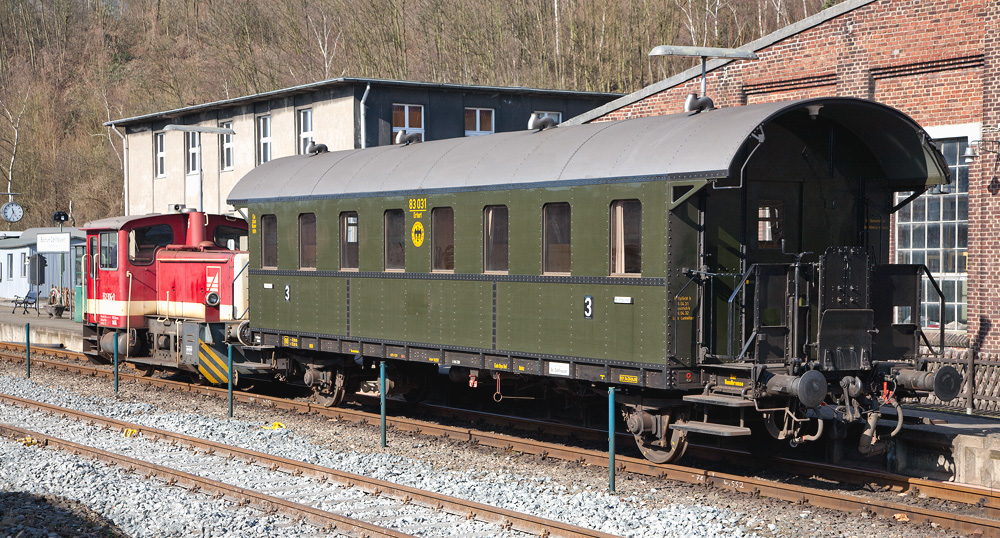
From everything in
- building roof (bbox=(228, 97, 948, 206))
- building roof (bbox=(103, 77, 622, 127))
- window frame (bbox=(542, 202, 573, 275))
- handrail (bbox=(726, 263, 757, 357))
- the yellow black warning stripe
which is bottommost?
the yellow black warning stripe

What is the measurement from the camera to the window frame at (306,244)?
15.1 metres

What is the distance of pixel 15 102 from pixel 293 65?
31.9 metres

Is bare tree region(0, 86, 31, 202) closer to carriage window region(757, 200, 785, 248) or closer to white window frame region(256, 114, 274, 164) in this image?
white window frame region(256, 114, 274, 164)

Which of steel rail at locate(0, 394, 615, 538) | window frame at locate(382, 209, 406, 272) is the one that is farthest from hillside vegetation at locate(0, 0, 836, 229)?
steel rail at locate(0, 394, 615, 538)

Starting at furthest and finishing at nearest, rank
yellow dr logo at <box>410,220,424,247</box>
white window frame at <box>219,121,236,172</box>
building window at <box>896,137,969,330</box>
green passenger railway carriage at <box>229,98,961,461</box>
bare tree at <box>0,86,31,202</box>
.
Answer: bare tree at <box>0,86,31,202</box> → white window frame at <box>219,121,236,172</box> → building window at <box>896,137,969,330</box> → yellow dr logo at <box>410,220,424,247</box> → green passenger railway carriage at <box>229,98,961,461</box>

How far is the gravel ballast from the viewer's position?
355 inches

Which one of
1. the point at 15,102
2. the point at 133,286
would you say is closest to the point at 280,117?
the point at 133,286

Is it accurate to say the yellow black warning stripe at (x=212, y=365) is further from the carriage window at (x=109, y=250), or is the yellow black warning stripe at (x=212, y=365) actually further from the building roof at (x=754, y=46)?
the building roof at (x=754, y=46)

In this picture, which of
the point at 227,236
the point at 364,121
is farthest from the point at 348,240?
the point at 364,121

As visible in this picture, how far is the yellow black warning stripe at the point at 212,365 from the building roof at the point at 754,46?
11.0 m

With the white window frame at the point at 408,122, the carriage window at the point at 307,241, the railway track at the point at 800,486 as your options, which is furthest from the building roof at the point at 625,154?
the white window frame at the point at 408,122

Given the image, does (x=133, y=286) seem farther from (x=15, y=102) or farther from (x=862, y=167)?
(x=15, y=102)

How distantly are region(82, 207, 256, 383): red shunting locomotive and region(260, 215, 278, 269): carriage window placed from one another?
2108mm

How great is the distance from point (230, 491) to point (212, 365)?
8.09m
